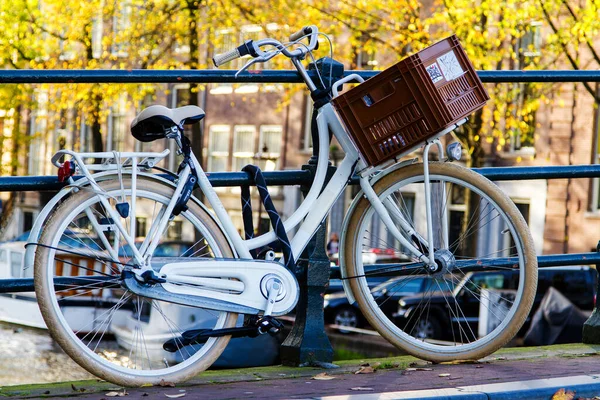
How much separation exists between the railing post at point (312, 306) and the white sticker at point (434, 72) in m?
0.46

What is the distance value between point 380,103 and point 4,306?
2281cm

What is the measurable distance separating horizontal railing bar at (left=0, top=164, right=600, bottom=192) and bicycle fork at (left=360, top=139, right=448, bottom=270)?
18cm

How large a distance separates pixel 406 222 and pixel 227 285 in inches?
30.5

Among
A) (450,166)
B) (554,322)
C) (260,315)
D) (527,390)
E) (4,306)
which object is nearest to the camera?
(527,390)

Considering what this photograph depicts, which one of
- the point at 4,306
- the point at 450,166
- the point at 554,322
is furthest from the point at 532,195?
the point at 450,166

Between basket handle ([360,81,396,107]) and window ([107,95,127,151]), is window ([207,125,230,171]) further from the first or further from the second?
basket handle ([360,81,396,107])

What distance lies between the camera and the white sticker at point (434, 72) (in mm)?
3945

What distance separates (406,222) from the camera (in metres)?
4.21

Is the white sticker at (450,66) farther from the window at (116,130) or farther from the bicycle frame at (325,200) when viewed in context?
the window at (116,130)

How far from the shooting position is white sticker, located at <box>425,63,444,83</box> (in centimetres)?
395

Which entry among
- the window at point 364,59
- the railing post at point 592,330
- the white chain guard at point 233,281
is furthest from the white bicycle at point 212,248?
the window at point 364,59

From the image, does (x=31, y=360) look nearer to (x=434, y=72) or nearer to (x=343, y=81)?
(x=343, y=81)

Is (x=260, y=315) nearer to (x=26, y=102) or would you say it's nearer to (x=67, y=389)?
(x=67, y=389)

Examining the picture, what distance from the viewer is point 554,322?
1669 centimetres
